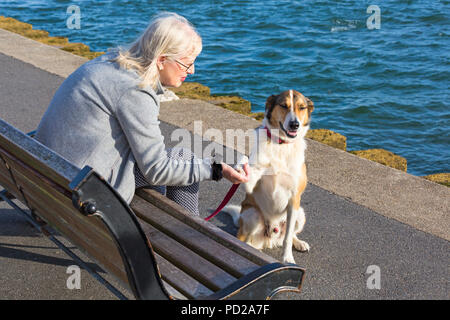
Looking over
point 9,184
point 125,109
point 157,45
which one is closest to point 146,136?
point 125,109

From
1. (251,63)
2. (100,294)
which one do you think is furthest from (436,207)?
(251,63)

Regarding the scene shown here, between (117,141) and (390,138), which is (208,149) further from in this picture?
(390,138)

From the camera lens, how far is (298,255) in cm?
420

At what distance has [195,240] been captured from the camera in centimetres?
299

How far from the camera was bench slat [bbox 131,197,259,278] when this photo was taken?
2.74 m

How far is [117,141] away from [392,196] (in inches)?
113

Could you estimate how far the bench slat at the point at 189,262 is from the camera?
268 cm

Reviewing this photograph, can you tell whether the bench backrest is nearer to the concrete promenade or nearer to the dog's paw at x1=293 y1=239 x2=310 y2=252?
the concrete promenade

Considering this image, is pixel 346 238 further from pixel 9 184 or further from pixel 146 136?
pixel 9 184

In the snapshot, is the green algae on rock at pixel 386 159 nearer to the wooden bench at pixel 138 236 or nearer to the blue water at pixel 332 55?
the blue water at pixel 332 55

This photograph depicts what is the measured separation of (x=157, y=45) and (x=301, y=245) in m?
2.05

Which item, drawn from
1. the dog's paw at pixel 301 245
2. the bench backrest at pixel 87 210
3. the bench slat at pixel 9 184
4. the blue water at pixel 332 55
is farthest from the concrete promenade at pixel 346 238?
the blue water at pixel 332 55

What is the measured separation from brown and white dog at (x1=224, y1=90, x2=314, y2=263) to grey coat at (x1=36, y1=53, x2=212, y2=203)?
46.9 inches
